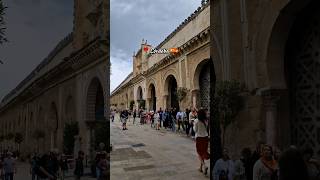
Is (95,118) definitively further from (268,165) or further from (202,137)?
(268,165)

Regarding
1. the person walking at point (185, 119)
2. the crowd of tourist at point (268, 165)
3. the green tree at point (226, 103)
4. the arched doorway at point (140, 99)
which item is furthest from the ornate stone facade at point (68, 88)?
the crowd of tourist at point (268, 165)

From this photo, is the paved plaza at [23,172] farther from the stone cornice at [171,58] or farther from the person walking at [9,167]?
the stone cornice at [171,58]

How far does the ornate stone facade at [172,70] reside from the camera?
6.47ft

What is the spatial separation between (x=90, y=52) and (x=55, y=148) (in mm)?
610

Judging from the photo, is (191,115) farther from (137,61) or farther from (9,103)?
(9,103)

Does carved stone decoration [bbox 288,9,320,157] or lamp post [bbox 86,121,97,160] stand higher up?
carved stone decoration [bbox 288,9,320,157]

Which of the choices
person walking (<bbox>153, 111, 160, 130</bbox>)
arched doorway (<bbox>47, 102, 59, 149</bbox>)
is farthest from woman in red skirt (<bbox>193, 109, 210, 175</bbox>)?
arched doorway (<bbox>47, 102, 59, 149</bbox>)

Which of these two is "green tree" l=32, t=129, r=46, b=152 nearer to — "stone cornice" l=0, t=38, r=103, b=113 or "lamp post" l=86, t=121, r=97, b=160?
"stone cornice" l=0, t=38, r=103, b=113

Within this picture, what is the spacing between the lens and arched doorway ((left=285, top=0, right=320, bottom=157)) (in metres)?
1.96

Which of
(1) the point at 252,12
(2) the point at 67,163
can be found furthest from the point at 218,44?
(2) the point at 67,163

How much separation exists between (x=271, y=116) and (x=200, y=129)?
480mm

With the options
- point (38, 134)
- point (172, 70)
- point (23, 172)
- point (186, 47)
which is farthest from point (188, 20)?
point (23, 172)

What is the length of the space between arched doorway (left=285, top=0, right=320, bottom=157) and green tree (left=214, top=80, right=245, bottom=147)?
35 cm

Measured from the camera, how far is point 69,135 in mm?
2148
